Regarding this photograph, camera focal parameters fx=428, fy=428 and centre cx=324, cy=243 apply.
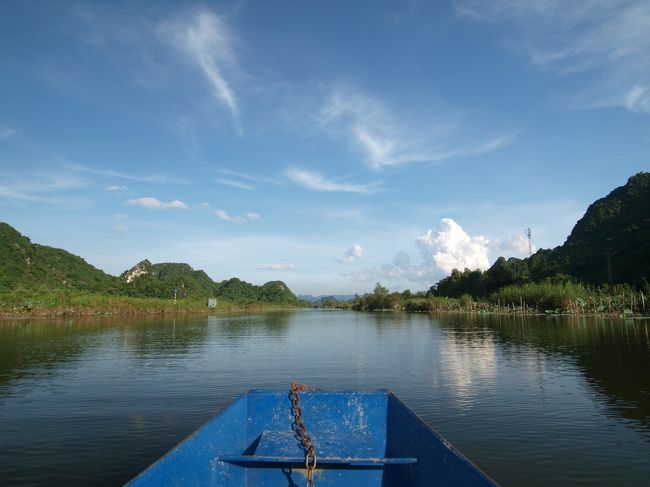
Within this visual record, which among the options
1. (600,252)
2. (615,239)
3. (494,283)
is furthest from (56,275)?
(615,239)

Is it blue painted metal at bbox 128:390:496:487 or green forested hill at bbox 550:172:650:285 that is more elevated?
green forested hill at bbox 550:172:650:285

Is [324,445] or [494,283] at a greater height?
[494,283]

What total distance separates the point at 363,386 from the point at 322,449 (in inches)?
309

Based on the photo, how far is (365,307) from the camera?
419ft

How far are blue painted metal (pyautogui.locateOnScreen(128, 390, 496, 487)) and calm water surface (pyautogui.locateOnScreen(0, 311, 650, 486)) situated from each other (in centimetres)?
190

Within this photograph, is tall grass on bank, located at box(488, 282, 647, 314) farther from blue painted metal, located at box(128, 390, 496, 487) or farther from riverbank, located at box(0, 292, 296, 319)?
riverbank, located at box(0, 292, 296, 319)

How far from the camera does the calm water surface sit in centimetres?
768

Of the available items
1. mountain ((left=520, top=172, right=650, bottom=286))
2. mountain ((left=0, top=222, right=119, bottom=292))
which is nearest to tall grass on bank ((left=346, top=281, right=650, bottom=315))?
mountain ((left=520, top=172, right=650, bottom=286))

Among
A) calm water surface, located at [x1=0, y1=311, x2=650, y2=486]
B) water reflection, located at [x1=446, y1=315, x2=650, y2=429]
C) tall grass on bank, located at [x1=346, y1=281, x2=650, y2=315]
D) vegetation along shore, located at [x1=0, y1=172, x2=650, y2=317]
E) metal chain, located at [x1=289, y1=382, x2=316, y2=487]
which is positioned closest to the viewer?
metal chain, located at [x1=289, y1=382, x2=316, y2=487]

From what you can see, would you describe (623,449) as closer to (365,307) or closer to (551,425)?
(551,425)

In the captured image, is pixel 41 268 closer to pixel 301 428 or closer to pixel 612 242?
pixel 301 428

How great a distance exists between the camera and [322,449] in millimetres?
6930

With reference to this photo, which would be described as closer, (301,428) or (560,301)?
(301,428)

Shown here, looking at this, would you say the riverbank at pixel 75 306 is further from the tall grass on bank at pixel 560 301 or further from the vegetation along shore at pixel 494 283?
the tall grass on bank at pixel 560 301
